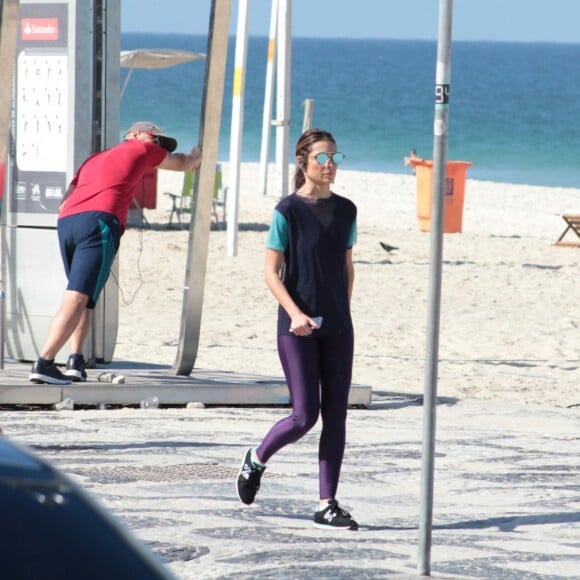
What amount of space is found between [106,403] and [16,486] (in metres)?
6.29

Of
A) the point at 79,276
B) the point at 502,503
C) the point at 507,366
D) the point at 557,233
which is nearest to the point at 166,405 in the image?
the point at 79,276

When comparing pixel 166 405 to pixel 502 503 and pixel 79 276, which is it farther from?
pixel 502 503

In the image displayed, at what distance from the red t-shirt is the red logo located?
4.53 ft

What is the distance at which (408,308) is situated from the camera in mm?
14125

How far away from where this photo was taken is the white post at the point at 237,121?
16078 millimetres

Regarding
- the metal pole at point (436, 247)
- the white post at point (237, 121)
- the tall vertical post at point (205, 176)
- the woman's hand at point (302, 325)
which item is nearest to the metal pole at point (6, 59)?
the tall vertical post at point (205, 176)

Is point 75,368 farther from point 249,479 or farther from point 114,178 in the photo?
point 249,479

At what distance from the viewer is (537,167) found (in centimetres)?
5100

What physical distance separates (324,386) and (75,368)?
9.57 feet

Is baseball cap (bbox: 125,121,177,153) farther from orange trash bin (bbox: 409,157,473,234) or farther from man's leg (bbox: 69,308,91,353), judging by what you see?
orange trash bin (bbox: 409,157,473,234)

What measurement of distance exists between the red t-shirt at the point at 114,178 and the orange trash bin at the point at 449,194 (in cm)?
1216

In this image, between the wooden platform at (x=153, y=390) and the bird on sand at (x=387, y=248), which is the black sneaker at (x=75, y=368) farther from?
the bird on sand at (x=387, y=248)

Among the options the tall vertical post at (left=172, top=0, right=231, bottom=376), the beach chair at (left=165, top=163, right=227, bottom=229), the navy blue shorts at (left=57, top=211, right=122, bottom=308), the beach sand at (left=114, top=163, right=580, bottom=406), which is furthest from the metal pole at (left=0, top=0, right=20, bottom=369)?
the beach chair at (left=165, top=163, right=227, bottom=229)

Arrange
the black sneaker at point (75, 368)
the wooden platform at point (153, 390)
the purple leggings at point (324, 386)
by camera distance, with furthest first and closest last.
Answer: the black sneaker at point (75, 368), the wooden platform at point (153, 390), the purple leggings at point (324, 386)
